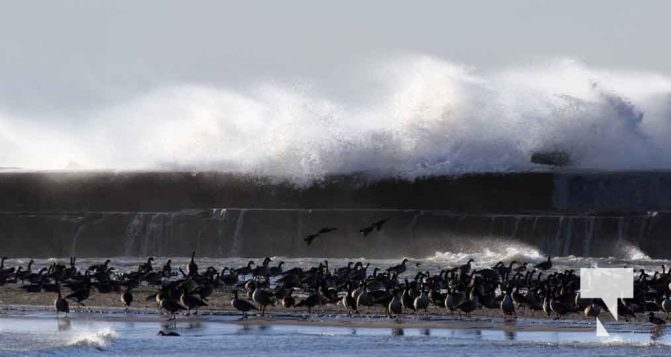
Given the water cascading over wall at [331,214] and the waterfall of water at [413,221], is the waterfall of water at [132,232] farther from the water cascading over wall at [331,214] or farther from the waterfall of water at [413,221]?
the waterfall of water at [413,221]

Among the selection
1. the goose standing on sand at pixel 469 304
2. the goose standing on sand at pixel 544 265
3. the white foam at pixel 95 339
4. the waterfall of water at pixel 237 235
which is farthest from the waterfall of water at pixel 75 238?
the white foam at pixel 95 339

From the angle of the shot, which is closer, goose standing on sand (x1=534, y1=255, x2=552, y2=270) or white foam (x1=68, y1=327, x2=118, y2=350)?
white foam (x1=68, y1=327, x2=118, y2=350)

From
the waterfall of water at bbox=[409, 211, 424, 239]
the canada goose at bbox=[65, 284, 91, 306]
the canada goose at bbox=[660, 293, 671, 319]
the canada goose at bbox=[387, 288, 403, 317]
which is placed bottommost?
the canada goose at bbox=[65, 284, 91, 306]

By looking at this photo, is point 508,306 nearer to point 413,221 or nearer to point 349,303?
point 349,303

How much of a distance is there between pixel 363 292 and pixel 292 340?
695 cm

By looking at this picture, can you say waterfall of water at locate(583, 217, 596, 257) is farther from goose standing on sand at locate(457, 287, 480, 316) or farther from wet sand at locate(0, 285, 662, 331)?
goose standing on sand at locate(457, 287, 480, 316)

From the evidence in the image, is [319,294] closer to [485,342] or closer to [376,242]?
[485,342]

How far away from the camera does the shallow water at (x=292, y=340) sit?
78.6ft

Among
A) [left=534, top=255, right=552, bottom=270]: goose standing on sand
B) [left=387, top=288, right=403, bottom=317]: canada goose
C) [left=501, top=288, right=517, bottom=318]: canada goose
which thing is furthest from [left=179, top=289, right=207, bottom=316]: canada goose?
[left=534, top=255, right=552, bottom=270]: goose standing on sand

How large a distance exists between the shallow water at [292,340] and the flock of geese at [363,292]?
2194 mm

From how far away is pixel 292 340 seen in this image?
25750mm

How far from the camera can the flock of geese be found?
103ft

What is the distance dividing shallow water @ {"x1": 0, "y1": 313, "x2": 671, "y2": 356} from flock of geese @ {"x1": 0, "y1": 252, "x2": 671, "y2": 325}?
219cm

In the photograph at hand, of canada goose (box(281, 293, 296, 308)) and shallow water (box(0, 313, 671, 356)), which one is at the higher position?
canada goose (box(281, 293, 296, 308))
